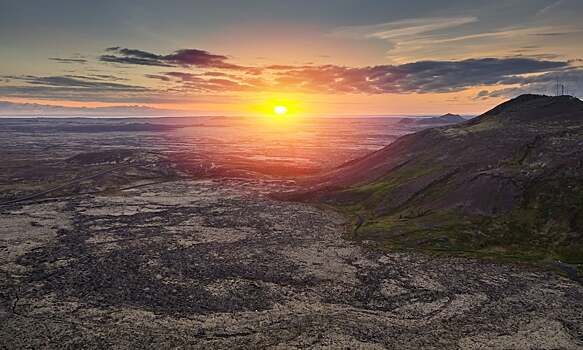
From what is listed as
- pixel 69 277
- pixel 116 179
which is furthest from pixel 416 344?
pixel 116 179

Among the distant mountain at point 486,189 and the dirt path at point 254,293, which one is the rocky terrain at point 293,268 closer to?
the dirt path at point 254,293

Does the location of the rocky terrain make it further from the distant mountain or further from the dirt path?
the distant mountain

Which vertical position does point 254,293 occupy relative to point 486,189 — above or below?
below

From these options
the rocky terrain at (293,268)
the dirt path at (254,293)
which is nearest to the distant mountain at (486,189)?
the rocky terrain at (293,268)

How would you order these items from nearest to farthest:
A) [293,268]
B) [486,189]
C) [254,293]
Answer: [254,293]
[293,268]
[486,189]

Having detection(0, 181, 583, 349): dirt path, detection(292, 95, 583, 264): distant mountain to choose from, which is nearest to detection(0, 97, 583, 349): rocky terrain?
detection(0, 181, 583, 349): dirt path

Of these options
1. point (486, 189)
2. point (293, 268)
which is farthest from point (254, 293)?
point (486, 189)

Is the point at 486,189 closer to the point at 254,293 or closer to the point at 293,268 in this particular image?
the point at 293,268

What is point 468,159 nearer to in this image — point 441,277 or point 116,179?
point 441,277

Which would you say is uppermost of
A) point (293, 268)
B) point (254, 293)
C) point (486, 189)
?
point (486, 189)
